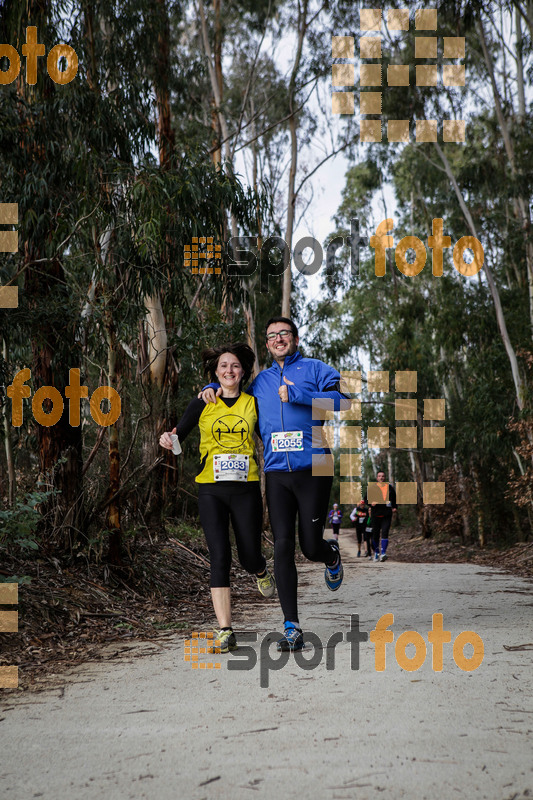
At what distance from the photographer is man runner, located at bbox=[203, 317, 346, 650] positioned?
4570 mm

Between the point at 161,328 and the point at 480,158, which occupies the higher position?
the point at 480,158

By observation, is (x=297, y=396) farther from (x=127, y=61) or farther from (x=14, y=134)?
(x=127, y=61)

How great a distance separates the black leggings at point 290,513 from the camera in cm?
457

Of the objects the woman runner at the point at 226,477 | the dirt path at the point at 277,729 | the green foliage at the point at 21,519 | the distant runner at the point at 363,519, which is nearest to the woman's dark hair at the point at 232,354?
the woman runner at the point at 226,477

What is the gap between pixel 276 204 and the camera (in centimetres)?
2148

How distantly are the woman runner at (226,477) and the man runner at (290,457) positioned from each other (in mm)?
99

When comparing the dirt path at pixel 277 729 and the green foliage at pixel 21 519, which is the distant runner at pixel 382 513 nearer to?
the green foliage at pixel 21 519

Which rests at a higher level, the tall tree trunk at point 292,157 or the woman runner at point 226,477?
the tall tree trunk at point 292,157

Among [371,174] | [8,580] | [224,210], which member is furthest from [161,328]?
[371,174]

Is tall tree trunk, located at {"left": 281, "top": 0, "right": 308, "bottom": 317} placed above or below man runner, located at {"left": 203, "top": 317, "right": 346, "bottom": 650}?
above

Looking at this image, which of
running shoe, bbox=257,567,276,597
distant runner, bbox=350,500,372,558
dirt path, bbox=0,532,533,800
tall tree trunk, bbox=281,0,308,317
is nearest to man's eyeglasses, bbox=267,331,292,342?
running shoe, bbox=257,567,276,597

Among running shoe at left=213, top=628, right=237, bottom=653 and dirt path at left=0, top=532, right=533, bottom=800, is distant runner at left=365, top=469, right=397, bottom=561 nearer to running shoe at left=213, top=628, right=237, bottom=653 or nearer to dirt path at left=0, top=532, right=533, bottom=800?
dirt path at left=0, top=532, right=533, bottom=800

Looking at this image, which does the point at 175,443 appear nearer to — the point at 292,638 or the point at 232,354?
the point at 232,354

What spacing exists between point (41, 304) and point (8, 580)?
8.69ft
